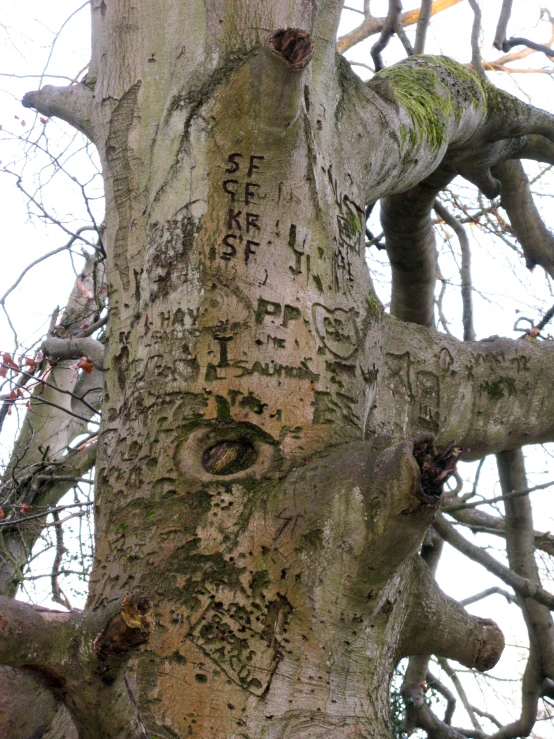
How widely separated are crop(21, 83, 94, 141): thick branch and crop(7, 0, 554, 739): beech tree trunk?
0.01 meters

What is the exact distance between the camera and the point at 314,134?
184 centimetres

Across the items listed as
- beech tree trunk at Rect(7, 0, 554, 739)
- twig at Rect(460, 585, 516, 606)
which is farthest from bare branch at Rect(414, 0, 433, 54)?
twig at Rect(460, 585, 516, 606)

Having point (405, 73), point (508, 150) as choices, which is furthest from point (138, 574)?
point (508, 150)

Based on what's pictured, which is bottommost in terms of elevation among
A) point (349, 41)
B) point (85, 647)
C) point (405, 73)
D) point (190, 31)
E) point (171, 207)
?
point (85, 647)

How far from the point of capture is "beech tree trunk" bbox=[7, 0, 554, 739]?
4.16 feet

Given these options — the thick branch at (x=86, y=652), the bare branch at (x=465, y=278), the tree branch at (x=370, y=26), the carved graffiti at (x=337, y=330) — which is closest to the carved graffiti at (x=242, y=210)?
the carved graffiti at (x=337, y=330)

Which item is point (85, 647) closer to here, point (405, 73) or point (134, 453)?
point (134, 453)

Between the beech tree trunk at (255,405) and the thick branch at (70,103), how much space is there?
0.04 feet

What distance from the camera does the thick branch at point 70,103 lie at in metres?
2.37

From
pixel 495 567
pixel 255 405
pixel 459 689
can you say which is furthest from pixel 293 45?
pixel 459 689

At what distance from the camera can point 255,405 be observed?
5.04 ft

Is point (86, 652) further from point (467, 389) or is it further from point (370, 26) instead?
point (370, 26)

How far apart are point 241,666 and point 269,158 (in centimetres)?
111

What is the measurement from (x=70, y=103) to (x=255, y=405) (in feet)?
4.84
